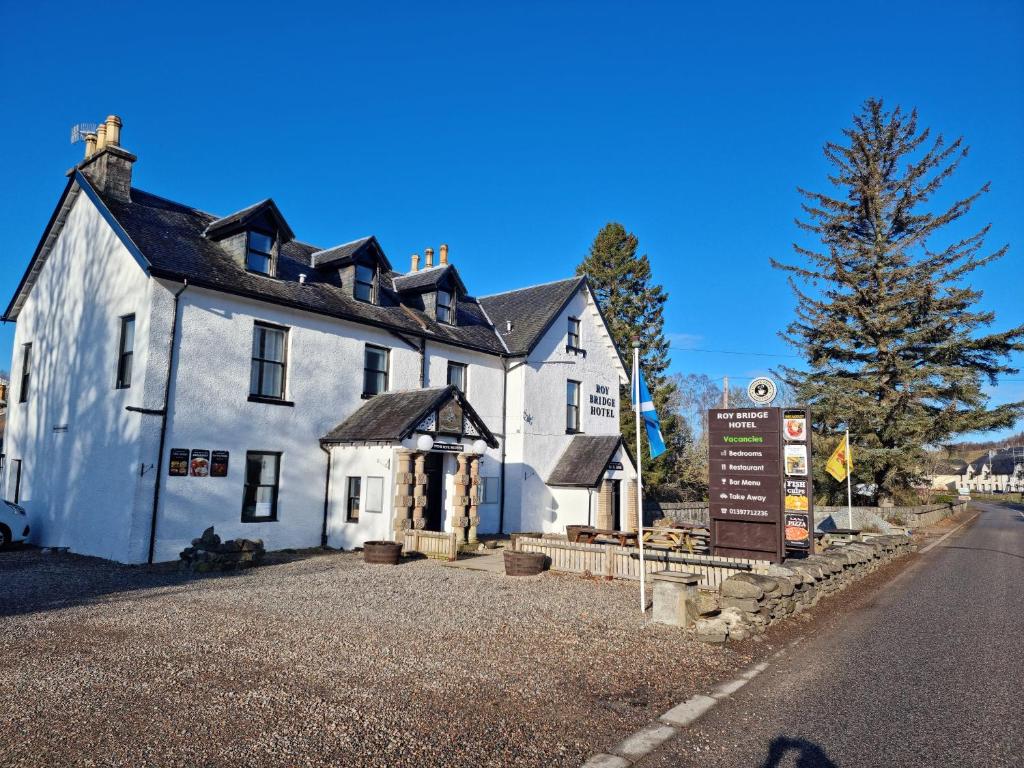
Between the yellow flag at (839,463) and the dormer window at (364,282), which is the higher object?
the dormer window at (364,282)

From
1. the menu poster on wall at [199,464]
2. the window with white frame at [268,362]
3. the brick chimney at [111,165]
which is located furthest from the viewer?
the brick chimney at [111,165]

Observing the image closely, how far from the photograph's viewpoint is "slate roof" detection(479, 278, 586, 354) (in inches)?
1013

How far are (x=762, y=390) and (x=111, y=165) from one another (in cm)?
1840

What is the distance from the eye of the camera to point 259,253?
18.8 m

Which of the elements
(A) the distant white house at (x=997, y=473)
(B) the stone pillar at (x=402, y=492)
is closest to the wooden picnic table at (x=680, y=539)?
(B) the stone pillar at (x=402, y=492)

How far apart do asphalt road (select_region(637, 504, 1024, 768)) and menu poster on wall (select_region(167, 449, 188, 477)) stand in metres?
13.7

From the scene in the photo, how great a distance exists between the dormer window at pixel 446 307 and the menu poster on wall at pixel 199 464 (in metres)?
10.3

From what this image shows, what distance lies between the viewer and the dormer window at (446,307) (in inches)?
960

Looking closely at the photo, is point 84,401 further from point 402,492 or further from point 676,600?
point 676,600

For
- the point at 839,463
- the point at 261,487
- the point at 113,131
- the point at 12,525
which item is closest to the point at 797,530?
the point at 839,463

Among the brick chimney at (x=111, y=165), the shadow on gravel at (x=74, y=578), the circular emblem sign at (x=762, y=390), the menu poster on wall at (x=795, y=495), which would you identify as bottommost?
the shadow on gravel at (x=74, y=578)

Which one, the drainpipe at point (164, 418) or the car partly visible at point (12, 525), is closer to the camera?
the drainpipe at point (164, 418)

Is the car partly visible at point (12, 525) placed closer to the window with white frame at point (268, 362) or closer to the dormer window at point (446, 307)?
the window with white frame at point (268, 362)

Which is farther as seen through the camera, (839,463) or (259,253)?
(839,463)
